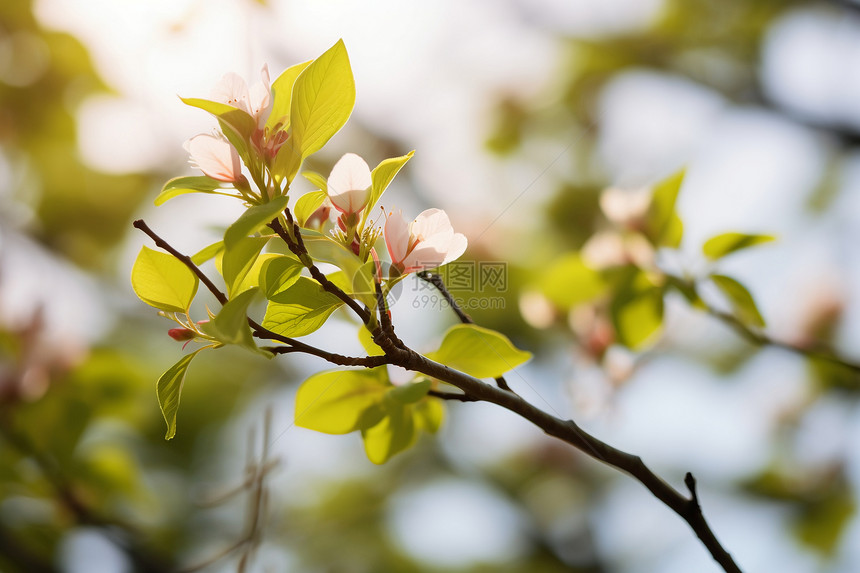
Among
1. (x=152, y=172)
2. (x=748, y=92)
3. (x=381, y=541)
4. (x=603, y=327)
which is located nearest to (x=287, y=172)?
(x=603, y=327)

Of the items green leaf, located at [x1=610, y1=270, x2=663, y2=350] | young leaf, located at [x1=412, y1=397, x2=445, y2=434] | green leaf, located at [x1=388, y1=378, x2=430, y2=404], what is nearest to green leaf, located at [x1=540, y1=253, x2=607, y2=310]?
green leaf, located at [x1=610, y1=270, x2=663, y2=350]

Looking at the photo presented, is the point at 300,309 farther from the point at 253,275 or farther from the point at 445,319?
the point at 445,319

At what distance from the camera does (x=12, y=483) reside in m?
0.95

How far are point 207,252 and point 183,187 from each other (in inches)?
1.6

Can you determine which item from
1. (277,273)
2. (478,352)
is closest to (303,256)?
(277,273)

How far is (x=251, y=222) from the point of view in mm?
302

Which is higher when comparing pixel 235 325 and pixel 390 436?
pixel 235 325

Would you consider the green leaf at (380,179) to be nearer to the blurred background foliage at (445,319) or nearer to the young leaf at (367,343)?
the young leaf at (367,343)

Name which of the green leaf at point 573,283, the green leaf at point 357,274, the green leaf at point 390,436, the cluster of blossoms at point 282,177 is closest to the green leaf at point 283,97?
the cluster of blossoms at point 282,177

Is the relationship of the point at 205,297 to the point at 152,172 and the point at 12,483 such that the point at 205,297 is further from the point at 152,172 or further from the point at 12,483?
the point at 12,483

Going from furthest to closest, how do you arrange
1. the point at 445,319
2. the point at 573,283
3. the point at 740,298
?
the point at 445,319, the point at 573,283, the point at 740,298

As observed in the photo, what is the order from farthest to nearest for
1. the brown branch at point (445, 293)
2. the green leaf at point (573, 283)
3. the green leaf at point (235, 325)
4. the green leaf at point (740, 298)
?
the green leaf at point (573, 283), the green leaf at point (740, 298), the brown branch at point (445, 293), the green leaf at point (235, 325)

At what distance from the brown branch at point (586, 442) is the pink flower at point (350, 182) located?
0.10 meters

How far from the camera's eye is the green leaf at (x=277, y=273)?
35cm
